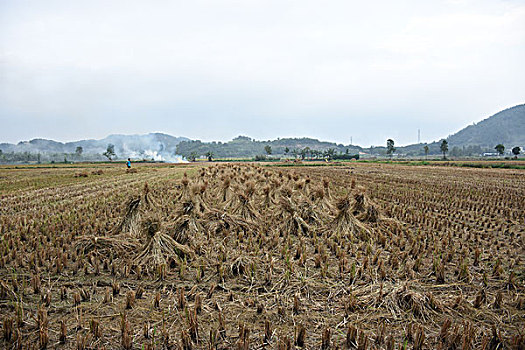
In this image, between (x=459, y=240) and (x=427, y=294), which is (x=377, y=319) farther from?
(x=459, y=240)

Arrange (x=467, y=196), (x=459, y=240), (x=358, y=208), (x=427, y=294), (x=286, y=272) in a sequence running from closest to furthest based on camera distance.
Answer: (x=427, y=294), (x=286, y=272), (x=459, y=240), (x=358, y=208), (x=467, y=196)

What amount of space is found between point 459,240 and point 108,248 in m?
8.45

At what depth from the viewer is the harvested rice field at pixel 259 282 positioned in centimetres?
351

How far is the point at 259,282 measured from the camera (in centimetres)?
508

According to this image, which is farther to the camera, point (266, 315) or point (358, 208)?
point (358, 208)

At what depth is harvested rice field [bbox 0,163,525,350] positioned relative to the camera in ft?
11.5

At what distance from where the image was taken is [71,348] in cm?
330

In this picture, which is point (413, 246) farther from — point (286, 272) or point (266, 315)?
point (266, 315)

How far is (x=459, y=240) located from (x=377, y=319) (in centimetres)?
509

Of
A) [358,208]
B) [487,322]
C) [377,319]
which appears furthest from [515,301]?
[358,208]

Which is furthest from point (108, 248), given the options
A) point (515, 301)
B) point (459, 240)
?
point (459, 240)

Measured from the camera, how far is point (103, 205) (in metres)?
11.9

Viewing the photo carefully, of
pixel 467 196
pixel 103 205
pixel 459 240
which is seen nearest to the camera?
pixel 459 240

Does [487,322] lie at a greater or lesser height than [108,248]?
lesser
